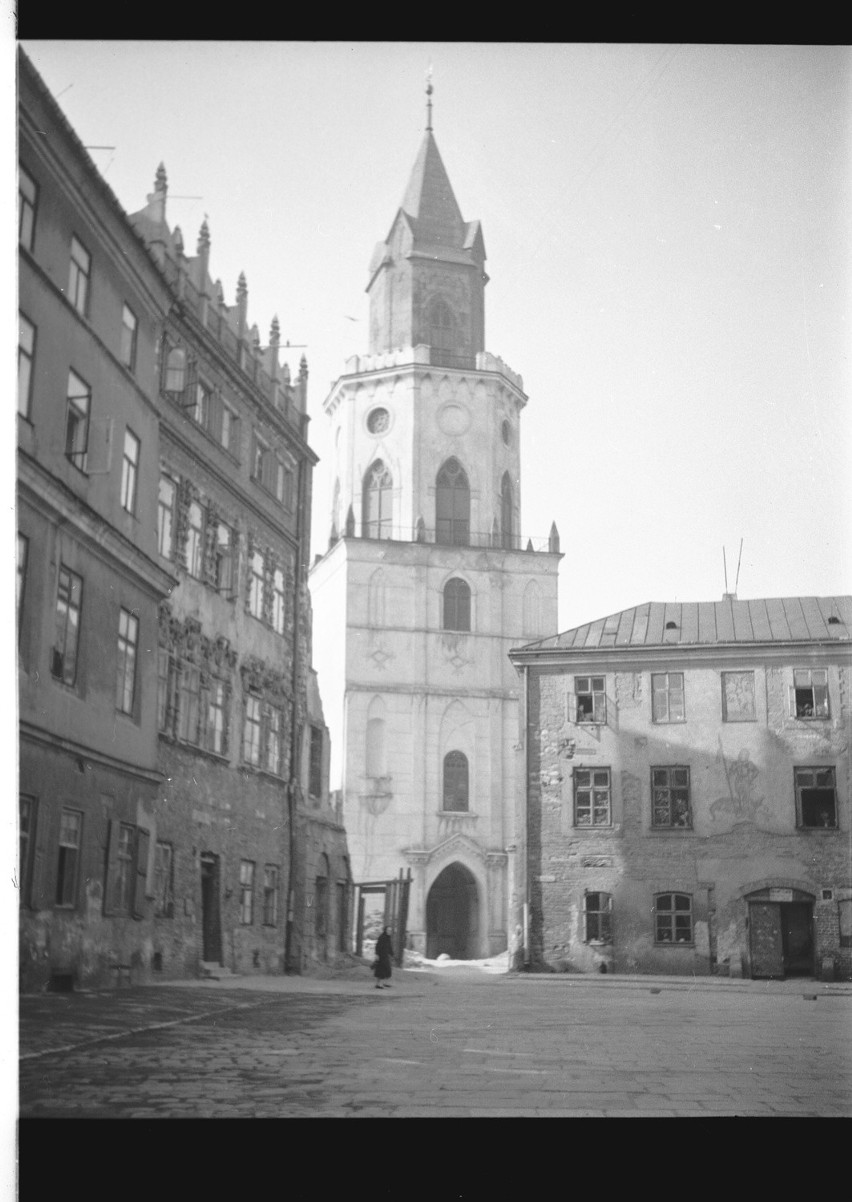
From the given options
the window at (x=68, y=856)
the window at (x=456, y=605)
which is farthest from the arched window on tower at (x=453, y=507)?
the window at (x=68, y=856)

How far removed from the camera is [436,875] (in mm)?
8484

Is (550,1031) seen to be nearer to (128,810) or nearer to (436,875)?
(436,875)

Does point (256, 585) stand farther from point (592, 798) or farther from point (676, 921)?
point (676, 921)

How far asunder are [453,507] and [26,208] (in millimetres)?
4011

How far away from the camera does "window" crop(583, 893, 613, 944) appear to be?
848cm

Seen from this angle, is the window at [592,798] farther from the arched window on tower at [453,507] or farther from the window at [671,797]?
the arched window on tower at [453,507]

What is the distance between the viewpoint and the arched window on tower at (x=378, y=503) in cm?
948

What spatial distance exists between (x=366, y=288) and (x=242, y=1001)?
4.58m

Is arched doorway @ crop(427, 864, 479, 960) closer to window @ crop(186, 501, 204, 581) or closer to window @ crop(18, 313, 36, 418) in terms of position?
window @ crop(186, 501, 204, 581)

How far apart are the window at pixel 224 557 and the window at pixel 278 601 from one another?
358 millimetres

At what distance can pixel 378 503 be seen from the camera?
9789 millimetres

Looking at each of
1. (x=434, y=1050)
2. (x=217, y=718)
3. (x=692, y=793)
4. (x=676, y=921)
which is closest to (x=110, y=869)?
(x=217, y=718)

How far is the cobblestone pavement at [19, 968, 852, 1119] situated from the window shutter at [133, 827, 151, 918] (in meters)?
0.45

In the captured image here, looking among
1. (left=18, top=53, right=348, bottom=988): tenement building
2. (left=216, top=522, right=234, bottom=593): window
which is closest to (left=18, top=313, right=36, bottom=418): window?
(left=18, top=53, right=348, bottom=988): tenement building
